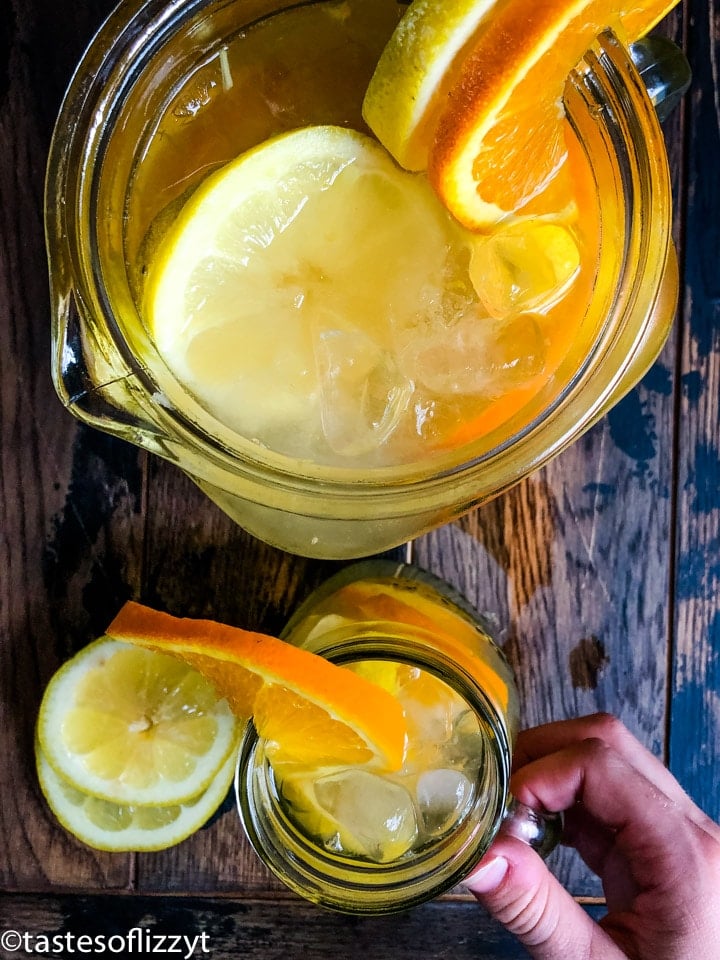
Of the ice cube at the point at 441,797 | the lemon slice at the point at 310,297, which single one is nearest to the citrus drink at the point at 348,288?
the lemon slice at the point at 310,297

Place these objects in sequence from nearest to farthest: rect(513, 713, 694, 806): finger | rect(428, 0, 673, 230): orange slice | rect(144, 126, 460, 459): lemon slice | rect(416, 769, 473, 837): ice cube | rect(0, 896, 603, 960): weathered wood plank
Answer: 1. rect(428, 0, 673, 230): orange slice
2. rect(144, 126, 460, 459): lemon slice
3. rect(416, 769, 473, 837): ice cube
4. rect(513, 713, 694, 806): finger
5. rect(0, 896, 603, 960): weathered wood plank

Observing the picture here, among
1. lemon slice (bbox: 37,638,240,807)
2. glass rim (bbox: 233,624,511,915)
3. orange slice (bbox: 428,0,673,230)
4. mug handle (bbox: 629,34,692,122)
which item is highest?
mug handle (bbox: 629,34,692,122)

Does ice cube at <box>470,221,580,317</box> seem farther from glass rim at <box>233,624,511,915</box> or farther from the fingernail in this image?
the fingernail

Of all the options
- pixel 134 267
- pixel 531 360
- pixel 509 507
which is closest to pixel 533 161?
pixel 531 360

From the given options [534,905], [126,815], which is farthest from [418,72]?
[126,815]

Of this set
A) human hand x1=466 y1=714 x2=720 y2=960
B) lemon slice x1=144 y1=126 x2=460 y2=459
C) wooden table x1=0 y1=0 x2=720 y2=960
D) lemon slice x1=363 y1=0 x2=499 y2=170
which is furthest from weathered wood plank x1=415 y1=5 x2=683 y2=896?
lemon slice x1=363 y1=0 x2=499 y2=170

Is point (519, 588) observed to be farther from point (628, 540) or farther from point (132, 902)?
point (132, 902)

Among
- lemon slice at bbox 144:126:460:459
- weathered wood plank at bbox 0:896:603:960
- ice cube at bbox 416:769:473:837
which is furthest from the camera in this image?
weathered wood plank at bbox 0:896:603:960
